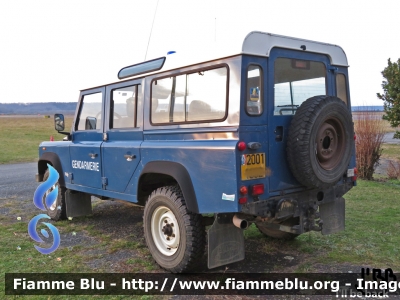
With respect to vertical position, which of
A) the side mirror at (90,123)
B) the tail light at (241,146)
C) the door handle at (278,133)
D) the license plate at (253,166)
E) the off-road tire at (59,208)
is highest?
the side mirror at (90,123)

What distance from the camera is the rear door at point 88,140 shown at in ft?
17.9

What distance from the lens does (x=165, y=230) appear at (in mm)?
4293

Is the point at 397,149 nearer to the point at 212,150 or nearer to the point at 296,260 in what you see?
the point at 296,260

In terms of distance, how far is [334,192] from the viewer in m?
4.42

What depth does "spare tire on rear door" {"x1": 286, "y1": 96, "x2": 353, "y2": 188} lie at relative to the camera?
3.69 m

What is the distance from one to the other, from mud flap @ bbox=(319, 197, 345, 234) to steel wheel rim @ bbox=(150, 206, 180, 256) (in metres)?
1.75

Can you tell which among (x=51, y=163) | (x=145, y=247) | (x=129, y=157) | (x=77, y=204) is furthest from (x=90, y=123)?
(x=145, y=247)

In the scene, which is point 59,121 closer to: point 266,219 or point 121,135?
point 121,135

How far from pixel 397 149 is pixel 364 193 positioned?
13927 mm

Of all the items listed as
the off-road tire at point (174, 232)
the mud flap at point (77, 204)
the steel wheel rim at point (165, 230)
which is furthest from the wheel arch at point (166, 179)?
the mud flap at point (77, 204)

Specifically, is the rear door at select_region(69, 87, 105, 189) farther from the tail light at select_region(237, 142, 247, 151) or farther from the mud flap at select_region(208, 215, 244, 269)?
the tail light at select_region(237, 142, 247, 151)

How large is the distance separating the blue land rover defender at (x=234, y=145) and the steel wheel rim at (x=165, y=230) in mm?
12

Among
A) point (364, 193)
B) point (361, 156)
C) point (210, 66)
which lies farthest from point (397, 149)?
point (210, 66)

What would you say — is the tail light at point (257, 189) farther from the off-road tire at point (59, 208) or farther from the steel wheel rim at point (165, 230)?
the off-road tire at point (59, 208)
